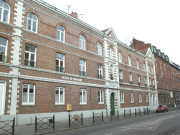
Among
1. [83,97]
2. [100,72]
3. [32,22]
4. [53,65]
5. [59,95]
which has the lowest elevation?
[83,97]

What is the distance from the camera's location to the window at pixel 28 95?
48.7 ft

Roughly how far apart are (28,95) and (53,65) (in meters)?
4.00

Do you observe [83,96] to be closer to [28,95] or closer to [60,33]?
[28,95]

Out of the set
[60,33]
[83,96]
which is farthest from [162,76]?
[60,33]

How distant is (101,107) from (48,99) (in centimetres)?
851

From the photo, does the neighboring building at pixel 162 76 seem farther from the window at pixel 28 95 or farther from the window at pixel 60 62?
the window at pixel 28 95

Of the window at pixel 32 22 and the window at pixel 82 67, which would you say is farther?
the window at pixel 82 67

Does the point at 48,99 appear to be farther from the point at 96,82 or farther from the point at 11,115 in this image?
the point at 96,82

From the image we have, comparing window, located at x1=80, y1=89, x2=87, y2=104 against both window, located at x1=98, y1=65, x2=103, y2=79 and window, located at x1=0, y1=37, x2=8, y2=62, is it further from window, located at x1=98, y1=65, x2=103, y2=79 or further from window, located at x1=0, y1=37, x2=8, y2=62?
window, located at x1=0, y1=37, x2=8, y2=62

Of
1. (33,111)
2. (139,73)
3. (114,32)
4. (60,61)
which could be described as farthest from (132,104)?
(33,111)

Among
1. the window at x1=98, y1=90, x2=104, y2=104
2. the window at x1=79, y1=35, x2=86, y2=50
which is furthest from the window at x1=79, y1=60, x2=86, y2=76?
the window at x1=98, y1=90, x2=104, y2=104

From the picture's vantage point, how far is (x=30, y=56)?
52.3ft

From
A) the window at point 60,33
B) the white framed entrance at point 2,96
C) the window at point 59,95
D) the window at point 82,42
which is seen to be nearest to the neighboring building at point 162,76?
the window at point 82,42

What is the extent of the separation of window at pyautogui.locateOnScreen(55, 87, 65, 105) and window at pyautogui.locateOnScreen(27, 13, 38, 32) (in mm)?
6397
